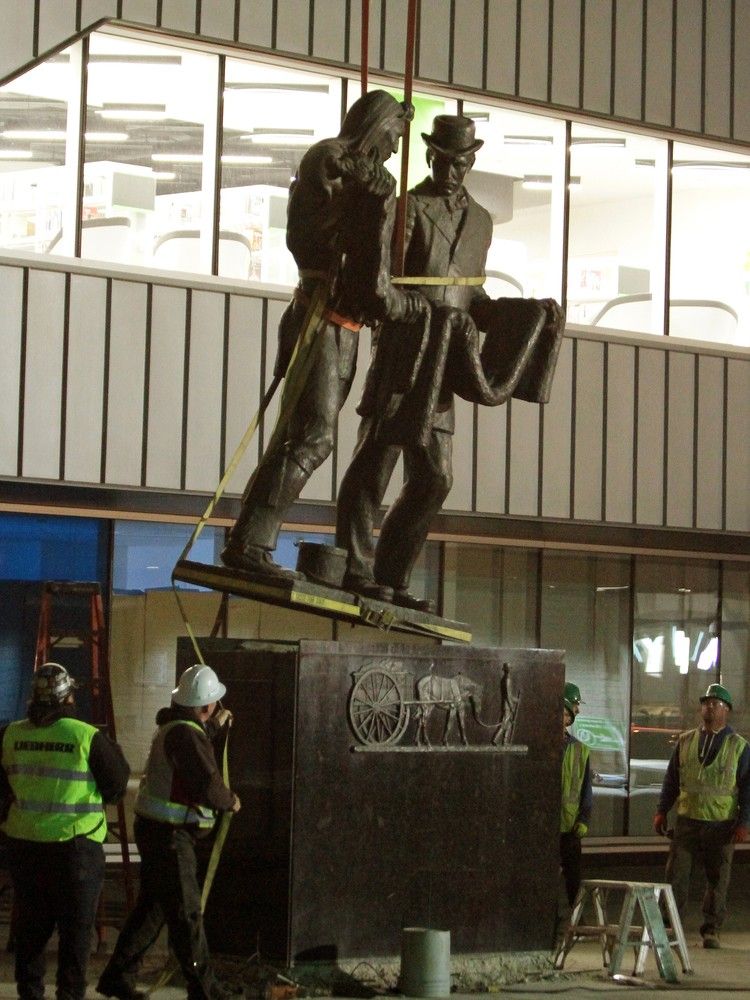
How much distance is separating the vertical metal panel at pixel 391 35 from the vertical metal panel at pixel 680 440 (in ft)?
11.9

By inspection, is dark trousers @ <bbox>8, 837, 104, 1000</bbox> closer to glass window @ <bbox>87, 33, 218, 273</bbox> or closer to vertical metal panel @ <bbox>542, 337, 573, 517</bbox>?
glass window @ <bbox>87, 33, 218, 273</bbox>

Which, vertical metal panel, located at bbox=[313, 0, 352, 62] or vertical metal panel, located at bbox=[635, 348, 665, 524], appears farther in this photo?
vertical metal panel, located at bbox=[635, 348, 665, 524]

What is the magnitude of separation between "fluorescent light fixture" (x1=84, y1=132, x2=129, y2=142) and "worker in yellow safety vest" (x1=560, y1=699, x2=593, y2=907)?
586cm

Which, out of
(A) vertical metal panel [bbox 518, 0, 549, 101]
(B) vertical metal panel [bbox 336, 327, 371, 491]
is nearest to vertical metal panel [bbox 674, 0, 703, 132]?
(A) vertical metal panel [bbox 518, 0, 549, 101]

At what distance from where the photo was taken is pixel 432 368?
919 centimetres

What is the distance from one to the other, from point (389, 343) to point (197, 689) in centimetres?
212

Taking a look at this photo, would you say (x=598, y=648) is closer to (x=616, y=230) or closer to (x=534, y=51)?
(x=616, y=230)

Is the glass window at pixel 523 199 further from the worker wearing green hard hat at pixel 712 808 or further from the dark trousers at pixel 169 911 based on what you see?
the dark trousers at pixel 169 911

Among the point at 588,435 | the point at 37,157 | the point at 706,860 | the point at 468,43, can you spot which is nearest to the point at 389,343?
the point at 706,860

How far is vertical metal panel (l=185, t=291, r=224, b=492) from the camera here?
13.9 metres

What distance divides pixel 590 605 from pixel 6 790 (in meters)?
8.90

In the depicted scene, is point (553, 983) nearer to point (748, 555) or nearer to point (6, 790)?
point (6, 790)

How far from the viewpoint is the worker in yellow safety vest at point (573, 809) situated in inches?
439

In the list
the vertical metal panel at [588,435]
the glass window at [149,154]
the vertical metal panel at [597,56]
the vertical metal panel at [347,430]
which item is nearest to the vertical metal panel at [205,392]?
the glass window at [149,154]
